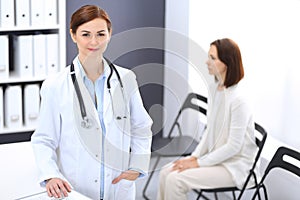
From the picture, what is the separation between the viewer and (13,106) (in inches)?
156

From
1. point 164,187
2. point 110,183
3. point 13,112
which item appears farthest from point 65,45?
point 110,183

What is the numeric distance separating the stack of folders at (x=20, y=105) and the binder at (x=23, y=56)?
9 centimetres

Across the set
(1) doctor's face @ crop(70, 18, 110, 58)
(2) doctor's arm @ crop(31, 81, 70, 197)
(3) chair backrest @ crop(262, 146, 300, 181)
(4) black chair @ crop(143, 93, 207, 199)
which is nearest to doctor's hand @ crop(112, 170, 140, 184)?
(2) doctor's arm @ crop(31, 81, 70, 197)

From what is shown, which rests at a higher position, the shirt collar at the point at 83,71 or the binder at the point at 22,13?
the binder at the point at 22,13

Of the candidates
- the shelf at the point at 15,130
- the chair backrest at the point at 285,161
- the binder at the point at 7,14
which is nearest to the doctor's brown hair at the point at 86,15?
the chair backrest at the point at 285,161

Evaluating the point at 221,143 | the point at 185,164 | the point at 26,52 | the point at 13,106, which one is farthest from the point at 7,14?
the point at 221,143

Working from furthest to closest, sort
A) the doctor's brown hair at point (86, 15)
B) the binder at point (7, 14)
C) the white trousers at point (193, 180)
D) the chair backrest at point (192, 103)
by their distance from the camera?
the chair backrest at point (192, 103), the binder at point (7, 14), the white trousers at point (193, 180), the doctor's brown hair at point (86, 15)

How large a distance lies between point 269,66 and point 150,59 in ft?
3.71

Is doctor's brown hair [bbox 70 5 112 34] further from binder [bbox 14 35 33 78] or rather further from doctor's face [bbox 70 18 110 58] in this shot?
binder [bbox 14 35 33 78]

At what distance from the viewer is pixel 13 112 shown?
13.1ft

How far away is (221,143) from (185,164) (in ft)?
0.81

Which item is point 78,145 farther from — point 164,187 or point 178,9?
point 178,9

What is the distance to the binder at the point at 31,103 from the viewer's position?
4012 millimetres

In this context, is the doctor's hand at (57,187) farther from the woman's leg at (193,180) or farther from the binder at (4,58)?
the binder at (4,58)
